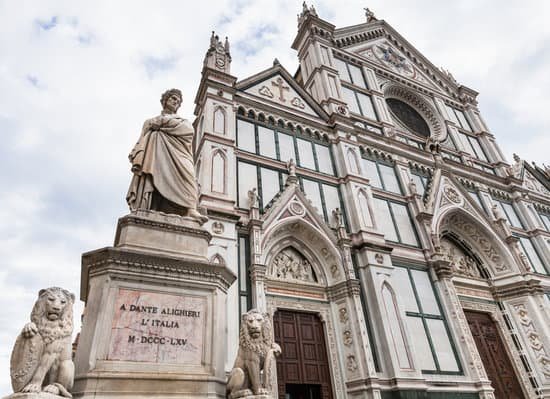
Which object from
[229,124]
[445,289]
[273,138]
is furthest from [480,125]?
[229,124]

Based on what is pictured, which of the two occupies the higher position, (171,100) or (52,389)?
(171,100)

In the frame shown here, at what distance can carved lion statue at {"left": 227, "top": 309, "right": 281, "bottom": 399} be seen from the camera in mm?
4298

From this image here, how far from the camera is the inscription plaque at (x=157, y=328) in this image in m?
4.03

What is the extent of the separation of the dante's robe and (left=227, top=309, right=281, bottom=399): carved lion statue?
2015 millimetres

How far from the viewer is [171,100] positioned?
6.39m

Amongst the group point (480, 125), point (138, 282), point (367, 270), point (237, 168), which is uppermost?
point (480, 125)

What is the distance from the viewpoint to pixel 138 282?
4.43 metres

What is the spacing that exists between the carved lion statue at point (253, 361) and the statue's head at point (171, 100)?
12.5 feet

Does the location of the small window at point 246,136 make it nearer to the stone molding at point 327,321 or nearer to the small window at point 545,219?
the stone molding at point 327,321

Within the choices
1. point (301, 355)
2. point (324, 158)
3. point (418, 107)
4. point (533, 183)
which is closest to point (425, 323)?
point (301, 355)

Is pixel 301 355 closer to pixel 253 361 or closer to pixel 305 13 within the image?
pixel 253 361

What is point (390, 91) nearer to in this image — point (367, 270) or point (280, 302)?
point (367, 270)

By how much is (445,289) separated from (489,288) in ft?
12.4

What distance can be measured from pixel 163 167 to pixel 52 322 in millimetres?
2744
